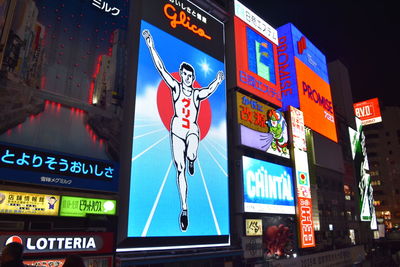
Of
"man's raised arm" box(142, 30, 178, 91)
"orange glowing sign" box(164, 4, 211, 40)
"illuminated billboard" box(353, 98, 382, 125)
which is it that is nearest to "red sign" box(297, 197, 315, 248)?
"man's raised arm" box(142, 30, 178, 91)

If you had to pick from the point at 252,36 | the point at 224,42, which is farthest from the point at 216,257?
the point at 252,36

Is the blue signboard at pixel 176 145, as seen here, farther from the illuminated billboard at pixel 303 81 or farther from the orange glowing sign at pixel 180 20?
the illuminated billboard at pixel 303 81

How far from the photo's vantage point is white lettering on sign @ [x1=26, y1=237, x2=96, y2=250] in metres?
8.01

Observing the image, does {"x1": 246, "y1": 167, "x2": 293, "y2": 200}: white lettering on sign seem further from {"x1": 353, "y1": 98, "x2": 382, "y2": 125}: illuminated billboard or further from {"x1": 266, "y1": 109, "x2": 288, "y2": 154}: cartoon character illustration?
{"x1": 353, "y1": 98, "x2": 382, "y2": 125}: illuminated billboard

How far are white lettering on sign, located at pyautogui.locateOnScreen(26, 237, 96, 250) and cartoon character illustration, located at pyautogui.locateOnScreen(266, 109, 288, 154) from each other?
1144 cm

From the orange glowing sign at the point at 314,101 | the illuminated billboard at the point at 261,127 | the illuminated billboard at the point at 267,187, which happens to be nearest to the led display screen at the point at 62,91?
the illuminated billboard at the point at 261,127

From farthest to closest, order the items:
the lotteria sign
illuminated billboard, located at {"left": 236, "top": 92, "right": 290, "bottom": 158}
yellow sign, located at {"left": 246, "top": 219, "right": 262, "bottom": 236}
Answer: illuminated billboard, located at {"left": 236, "top": 92, "right": 290, "bottom": 158}, yellow sign, located at {"left": 246, "top": 219, "right": 262, "bottom": 236}, the lotteria sign

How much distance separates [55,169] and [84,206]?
1.38 m

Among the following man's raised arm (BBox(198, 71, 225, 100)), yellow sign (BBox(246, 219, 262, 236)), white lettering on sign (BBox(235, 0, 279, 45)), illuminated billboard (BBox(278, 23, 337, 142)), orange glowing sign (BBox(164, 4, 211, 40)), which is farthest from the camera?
illuminated billboard (BBox(278, 23, 337, 142))

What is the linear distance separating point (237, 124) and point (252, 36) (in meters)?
6.28

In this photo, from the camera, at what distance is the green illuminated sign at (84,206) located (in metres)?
9.07

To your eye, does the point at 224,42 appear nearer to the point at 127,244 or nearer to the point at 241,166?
the point at 241,166

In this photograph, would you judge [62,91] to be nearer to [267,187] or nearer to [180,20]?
[180,20]

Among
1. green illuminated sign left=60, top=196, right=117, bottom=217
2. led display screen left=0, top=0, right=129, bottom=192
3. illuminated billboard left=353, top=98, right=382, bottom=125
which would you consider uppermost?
illuminated billboard left=353, top=98, right=382, bottom=125
